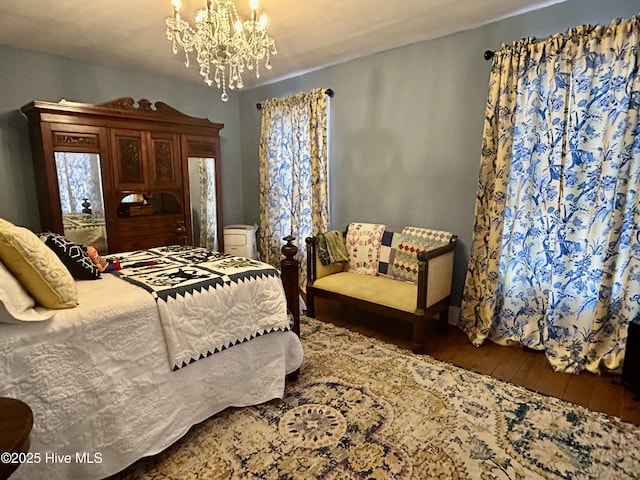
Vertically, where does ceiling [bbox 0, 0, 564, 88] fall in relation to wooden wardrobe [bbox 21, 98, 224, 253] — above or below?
above

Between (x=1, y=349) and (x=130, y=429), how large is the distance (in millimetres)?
608

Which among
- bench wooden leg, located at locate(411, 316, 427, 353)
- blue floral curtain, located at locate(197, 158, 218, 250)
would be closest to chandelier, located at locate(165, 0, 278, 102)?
blue floral curtain, located at locate(197, 158, 218, 250)

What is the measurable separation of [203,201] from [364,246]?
195cm

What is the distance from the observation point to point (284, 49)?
328 centimetres

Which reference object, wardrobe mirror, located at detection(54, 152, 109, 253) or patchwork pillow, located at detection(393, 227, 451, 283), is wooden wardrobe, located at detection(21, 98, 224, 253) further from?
patchwork pillow, located at detection(393, 227, 451, 283)

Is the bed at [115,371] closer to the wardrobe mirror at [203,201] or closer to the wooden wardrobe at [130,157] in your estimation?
the wooden wardrobe at [130,157]

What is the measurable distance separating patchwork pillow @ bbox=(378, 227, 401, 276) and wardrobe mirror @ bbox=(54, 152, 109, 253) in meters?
2.61

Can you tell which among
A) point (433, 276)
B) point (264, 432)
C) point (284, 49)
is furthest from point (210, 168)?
point (264, 432)

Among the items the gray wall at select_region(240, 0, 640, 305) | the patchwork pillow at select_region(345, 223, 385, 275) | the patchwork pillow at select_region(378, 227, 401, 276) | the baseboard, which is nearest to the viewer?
the gray wall at select_region(240, 0, 640, 305)

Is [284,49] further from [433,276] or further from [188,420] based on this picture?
[188,420]

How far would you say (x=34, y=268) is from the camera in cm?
140

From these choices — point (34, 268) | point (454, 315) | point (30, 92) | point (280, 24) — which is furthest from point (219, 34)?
point (454, 315)

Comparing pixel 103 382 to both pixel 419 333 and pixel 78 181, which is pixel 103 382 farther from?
pixel 78 181

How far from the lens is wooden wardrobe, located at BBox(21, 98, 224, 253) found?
3.01 m
